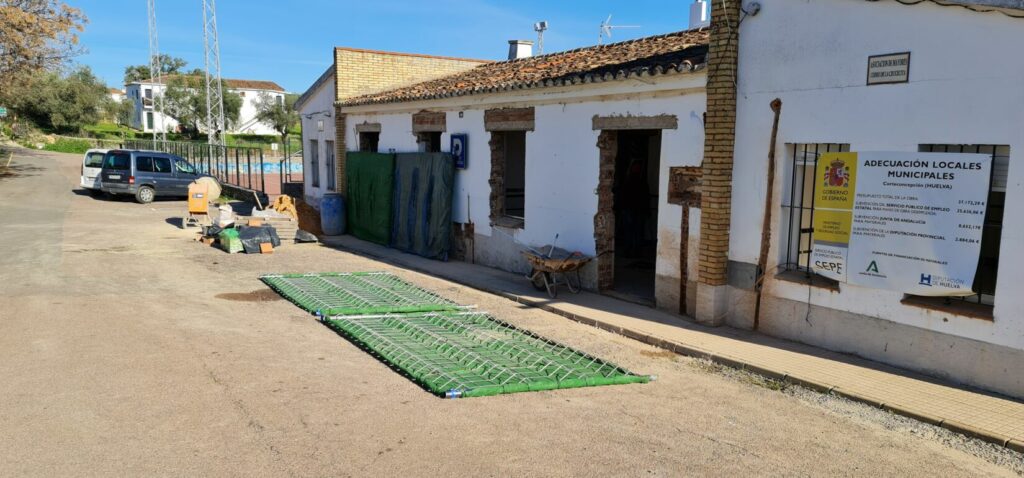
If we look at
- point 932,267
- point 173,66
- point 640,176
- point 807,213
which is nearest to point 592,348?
point 807,213

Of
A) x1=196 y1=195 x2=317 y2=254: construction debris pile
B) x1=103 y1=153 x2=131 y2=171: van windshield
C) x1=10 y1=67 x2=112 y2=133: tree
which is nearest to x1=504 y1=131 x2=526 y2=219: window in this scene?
x1=196 y1=195 x2=317 y2=254: construction debris pile

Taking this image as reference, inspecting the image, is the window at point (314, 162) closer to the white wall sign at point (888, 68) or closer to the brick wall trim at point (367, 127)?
the brick wall trim at point (367, 127)

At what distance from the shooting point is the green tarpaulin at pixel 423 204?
47.4 feet

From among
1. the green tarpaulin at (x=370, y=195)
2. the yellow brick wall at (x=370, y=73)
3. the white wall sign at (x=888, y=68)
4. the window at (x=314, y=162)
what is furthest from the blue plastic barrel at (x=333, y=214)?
the white wall sign at (x=888, y=68)

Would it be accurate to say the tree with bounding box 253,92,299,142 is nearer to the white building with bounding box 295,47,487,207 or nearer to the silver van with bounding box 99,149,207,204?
the silver van with bounding box 99,149,207,204

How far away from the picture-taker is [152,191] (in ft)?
78.9

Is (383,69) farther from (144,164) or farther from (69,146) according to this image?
(69,146)

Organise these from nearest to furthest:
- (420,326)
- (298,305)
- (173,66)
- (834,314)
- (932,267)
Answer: (932,267) → (834,314) → (420,326) → (298,305) → (173,66)

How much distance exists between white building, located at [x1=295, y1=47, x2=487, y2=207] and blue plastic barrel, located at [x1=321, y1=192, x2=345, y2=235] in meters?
1.03

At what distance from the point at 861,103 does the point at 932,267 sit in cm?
178

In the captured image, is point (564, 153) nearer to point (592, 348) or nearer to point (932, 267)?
point (592, 348)

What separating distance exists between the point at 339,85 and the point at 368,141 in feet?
5.81

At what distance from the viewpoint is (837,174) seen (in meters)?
7.73

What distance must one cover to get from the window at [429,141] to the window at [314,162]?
701 cm
